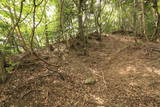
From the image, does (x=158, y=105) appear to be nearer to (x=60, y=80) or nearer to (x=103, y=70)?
(x=103, y=70)

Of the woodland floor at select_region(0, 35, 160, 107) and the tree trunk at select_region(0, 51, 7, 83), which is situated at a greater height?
the tree trunk at select_region(0, 51, 7, 83)

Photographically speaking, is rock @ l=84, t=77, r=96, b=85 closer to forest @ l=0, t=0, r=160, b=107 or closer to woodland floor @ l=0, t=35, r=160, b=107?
forest @ l=0, t=0, r=160, b=107

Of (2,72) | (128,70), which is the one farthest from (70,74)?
(128,70)

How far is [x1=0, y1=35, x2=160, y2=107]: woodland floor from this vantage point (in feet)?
12.3

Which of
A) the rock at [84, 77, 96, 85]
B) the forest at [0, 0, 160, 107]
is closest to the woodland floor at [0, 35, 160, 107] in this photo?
the forest at [0, 0, 160, 107]

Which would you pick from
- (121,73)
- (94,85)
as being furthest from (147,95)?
(94,85)

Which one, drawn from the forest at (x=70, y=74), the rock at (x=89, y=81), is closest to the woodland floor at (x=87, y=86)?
the forest at (x=70, y=74)

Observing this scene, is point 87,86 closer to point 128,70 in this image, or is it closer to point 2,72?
point 128,70

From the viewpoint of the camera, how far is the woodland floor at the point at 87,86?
3.75m

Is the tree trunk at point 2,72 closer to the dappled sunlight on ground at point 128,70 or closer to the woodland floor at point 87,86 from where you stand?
the woodland floor at point 87,86

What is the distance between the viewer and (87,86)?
4.61 meters

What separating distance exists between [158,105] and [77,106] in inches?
96.8

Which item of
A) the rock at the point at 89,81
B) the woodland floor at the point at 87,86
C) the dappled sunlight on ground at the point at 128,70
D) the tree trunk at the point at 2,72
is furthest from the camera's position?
the dappled sunlight on ground at the point at 128,70

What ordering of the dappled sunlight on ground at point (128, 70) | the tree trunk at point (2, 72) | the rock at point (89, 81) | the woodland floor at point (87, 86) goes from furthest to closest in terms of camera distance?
the dappled sunlight on ground at point (128, 70), the rock at point (89, 81), the tree trunk at point (2, 72), the woodland floor at point (87, 86)
